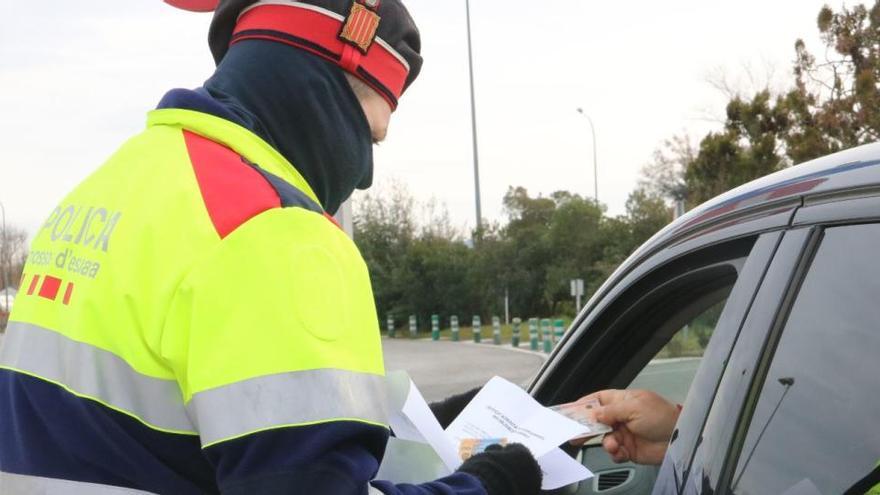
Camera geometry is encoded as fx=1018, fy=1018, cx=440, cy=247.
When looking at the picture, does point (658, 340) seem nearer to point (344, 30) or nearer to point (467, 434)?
point (467, 434)

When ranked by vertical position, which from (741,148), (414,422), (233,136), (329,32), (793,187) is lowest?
(414,422)

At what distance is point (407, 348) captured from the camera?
28.0 meters

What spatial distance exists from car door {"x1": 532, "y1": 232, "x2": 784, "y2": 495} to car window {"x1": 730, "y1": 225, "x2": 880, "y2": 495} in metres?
0.16

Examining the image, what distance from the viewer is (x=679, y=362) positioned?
2.62 m

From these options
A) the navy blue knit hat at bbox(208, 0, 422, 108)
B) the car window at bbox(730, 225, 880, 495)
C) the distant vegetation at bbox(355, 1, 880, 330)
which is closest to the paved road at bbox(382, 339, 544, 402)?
the distant vegetation at bbox(355, 1, 880, 330)

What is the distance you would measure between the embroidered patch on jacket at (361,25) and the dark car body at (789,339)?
741 mm

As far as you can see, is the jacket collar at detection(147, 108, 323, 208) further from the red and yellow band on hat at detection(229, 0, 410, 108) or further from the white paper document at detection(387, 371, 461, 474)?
the white paper document at detection(387, 371, 461, 474)

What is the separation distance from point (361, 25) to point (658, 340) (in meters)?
1.21

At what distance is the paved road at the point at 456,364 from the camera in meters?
16.6

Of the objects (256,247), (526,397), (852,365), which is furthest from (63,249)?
(852,365)

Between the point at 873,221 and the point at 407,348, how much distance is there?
26.8m

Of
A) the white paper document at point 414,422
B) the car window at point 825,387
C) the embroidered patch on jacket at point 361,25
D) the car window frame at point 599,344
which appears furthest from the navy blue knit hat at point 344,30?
the car window at point 825,387

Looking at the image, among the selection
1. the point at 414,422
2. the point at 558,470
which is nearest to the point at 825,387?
the point at 558,470

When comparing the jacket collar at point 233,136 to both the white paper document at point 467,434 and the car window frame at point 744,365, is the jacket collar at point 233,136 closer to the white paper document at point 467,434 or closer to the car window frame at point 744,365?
the white paper document at point 467,434
